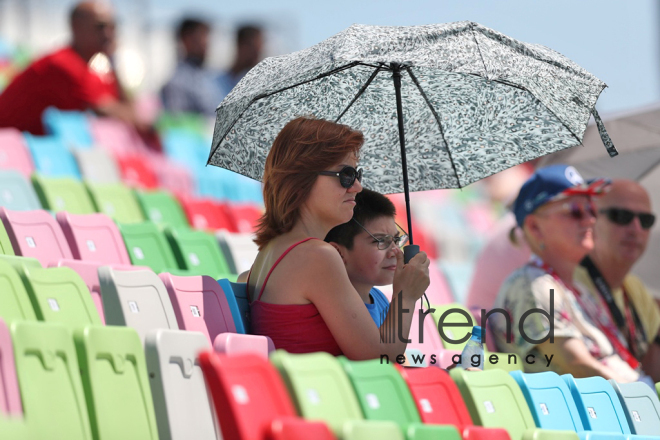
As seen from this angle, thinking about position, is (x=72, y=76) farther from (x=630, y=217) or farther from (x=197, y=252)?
(x=630, y=217)

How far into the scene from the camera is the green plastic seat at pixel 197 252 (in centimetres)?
408

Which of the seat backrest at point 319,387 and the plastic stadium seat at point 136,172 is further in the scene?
the plastic stadium seat at point 136,172

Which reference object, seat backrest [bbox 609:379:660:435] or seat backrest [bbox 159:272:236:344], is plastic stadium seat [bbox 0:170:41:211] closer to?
seat backrest [bbox 159:272:236:344]

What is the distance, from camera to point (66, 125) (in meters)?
6.44

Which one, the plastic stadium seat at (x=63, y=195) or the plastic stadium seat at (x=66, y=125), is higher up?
the plastic stadium seat at (x=66, y=125)

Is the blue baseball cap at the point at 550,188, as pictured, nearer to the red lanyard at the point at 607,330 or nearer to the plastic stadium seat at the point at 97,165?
the red lanyard at the point at 607,330

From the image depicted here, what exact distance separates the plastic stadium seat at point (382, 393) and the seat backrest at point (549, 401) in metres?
0.61

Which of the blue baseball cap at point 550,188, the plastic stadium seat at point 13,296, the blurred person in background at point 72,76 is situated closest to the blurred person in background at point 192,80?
the blurred person in background at point 72,76

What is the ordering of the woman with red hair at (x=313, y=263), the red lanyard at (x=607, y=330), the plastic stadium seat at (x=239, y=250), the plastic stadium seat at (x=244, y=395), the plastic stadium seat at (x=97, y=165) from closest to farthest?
the plastic stadium seat at (x=244, y=395) < the woman with red hair at (x=313, y=263) < the red lanyard at (x=607, y=330) < the plastic stadium seat at (x=239, y=250) < the plastic stadium seat at (x=97, y=165)

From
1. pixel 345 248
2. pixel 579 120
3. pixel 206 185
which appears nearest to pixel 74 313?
pixel 345 248

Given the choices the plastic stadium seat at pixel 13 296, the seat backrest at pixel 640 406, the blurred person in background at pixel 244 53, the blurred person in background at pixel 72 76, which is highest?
the blurred person in background at pixel 244 53

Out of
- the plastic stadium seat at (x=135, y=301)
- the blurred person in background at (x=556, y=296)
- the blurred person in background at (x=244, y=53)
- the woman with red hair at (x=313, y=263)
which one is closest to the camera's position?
the plastic stadium seat at (x=135, y=301)

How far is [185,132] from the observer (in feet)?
28.0

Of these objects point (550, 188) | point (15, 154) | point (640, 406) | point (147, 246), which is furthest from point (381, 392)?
point (15, 154)
